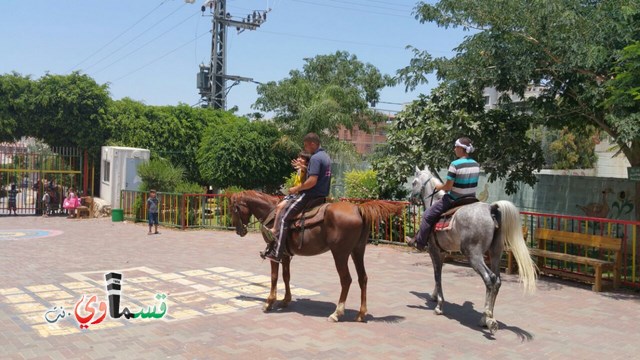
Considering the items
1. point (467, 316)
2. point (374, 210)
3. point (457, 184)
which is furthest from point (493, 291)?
point (374, 210)

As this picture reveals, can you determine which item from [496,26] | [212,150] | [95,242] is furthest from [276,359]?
[212,150]

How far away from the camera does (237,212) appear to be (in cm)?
765

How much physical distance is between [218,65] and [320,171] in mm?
32502

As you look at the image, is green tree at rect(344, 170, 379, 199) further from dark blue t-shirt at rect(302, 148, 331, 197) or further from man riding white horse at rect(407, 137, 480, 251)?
dark blue t-shirt at rect(302, 148, 331, 197)

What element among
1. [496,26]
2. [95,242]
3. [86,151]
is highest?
[496,26]

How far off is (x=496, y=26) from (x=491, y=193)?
6.93 meters

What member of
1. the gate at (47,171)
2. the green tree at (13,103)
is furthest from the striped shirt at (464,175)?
the green tree at (13,103)

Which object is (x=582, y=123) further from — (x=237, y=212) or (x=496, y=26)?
(x=237, y=212)

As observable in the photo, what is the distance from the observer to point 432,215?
716 cm

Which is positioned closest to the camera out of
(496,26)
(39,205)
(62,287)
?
(62,287)

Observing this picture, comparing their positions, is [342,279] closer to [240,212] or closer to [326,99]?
[240,212]

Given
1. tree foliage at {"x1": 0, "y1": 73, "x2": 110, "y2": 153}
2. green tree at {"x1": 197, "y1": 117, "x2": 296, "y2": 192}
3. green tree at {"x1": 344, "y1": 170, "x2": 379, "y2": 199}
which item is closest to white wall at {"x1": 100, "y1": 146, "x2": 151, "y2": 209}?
tree foliage at {"x1": 0, "y1": 73, "x2": 110, "y2": 153}

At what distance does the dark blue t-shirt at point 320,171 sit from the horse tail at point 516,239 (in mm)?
2238

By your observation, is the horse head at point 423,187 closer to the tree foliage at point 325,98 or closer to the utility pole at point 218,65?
the tree foliage at point 325,98
